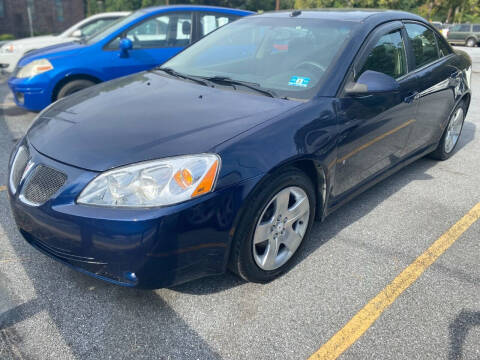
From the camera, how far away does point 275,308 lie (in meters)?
2.45

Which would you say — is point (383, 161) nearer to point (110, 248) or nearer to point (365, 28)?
point (365, 28)

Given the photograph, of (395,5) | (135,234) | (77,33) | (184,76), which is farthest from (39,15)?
(135,234)

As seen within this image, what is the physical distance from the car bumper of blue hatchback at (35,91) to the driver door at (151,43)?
82 centimetres

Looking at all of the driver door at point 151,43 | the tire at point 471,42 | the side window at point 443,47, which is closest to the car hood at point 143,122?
the side window at point 443,47

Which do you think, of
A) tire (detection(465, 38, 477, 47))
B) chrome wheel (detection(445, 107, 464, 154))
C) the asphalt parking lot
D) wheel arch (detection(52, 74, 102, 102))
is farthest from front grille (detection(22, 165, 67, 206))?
tire (detection(465, 38, 477, 47))

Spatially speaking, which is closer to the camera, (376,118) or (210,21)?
(376,118)

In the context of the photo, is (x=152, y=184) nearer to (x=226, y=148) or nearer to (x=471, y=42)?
(x=226, y=148)

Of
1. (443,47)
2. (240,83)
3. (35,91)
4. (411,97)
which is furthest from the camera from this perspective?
(35,91)

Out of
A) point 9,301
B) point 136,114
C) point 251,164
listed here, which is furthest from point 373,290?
point 9,301

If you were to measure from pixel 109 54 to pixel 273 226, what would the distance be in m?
4.49

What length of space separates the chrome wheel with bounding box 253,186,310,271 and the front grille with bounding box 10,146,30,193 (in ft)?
4.56

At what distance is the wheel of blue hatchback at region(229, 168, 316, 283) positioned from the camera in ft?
7.70

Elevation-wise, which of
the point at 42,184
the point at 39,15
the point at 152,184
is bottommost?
the point at 39,15

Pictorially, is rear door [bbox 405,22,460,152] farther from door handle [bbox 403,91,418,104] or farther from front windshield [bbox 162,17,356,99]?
front windshield [bbox 162,17,356,99]
